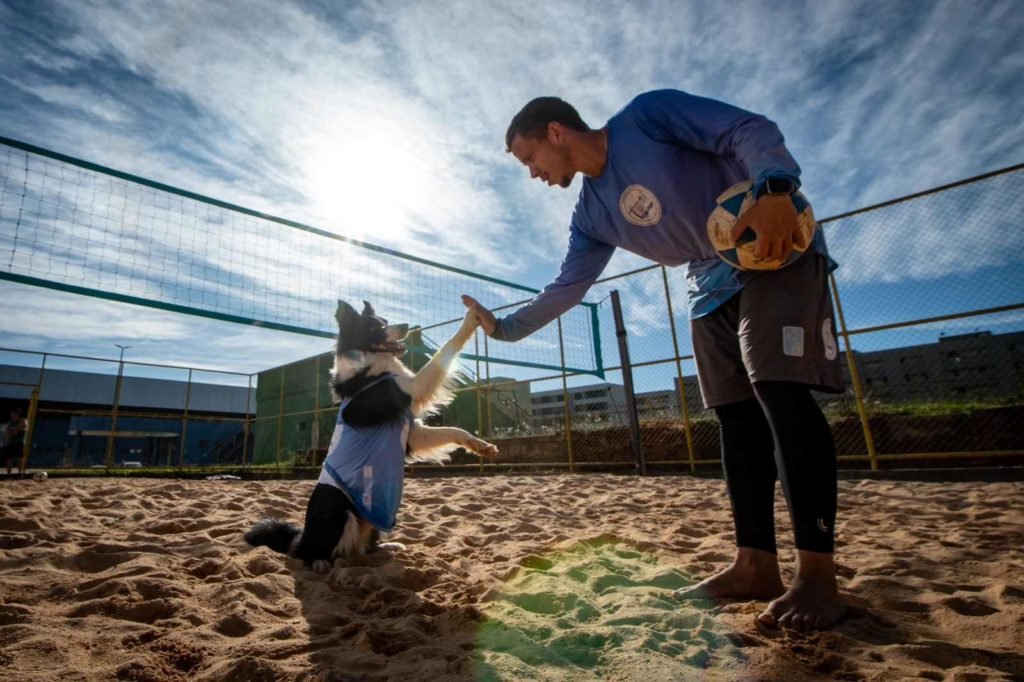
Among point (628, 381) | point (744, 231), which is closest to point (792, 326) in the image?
point (744, 231)

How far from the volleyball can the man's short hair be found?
689mm

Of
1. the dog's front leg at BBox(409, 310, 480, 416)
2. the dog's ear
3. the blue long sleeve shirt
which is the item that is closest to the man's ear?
the blue long sleeve shirt

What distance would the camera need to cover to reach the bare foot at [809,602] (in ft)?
4.52

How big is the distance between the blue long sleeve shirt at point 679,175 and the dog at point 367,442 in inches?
42.3

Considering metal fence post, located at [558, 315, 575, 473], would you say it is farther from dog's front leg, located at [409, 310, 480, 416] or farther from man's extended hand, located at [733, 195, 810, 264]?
man's extended hand, located at [733, 195, 810, 264]

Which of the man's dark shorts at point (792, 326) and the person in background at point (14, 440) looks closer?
the man's dark shorts at point (792, 326)

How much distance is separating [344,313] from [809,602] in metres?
3.09

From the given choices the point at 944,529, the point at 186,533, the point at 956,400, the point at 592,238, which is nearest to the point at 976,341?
the point at 956,400

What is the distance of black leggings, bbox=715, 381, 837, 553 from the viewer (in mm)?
1469

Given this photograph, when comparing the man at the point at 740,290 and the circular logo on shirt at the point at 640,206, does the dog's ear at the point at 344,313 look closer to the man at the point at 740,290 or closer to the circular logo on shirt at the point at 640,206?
the man at the point at 740,290

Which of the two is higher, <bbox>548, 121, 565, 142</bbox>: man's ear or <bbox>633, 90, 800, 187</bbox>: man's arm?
<bbox>548, 121, 565, 142</bbox>: man's ear

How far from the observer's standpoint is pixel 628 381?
7.56 meters

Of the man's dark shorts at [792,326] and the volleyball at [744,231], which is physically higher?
the volleyball at [744,231]

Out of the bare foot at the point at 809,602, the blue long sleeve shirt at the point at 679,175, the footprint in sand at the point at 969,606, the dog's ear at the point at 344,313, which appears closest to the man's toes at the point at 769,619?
the bare foot at the point at 809,602
